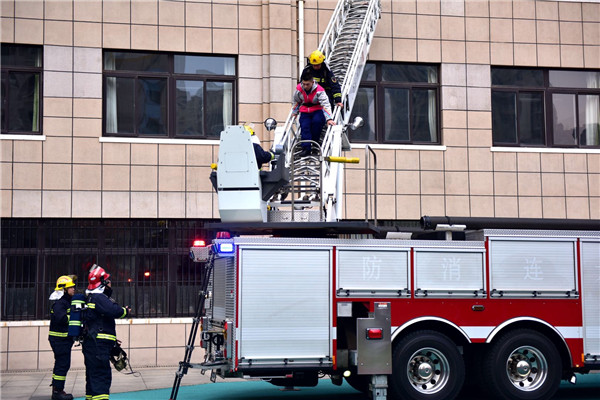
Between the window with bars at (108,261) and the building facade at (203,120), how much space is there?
0.09 feet

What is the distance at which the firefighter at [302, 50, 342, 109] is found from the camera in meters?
12.3

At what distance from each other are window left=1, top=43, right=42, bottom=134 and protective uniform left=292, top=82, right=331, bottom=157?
20.5ft

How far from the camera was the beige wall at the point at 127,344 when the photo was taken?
50.0 ft

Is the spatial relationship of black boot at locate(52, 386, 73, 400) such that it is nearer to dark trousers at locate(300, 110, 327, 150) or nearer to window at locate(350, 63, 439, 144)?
dark trousers at locate(300, 110, 327, 150)

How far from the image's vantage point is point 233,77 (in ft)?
55.5

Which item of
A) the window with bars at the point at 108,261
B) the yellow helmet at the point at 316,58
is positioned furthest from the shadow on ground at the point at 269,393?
the yellow helmet at the point at 316,58

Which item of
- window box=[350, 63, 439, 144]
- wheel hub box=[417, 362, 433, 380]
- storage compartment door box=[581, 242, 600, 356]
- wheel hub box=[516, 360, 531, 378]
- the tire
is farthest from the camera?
window box=[350, 63, 439, 144]

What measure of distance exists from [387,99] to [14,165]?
737 cm

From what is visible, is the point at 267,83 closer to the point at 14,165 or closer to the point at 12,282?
the point at 14,165

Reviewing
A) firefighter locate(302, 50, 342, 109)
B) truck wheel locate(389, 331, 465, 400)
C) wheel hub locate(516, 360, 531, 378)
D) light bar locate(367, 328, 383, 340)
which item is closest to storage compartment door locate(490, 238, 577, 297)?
wheel hub locate(516, 360, 531, 378)

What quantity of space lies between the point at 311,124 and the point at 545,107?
7.76 metres

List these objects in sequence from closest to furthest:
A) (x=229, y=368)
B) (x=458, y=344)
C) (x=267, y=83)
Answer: (x=229, y=368), (x=458, y=344), (x=267, y=83)

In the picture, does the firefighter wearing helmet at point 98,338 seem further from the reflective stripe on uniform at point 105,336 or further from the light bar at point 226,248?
the light bar at point 226,248

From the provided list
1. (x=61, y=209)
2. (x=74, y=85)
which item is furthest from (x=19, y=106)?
(x=61, y=209)
